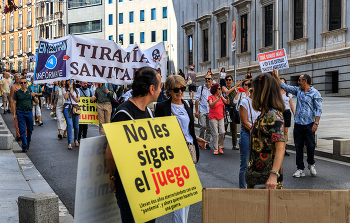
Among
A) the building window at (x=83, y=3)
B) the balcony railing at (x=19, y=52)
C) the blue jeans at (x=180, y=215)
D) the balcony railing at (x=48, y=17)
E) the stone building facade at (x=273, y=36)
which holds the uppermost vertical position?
the building window at (x=83, y=3)

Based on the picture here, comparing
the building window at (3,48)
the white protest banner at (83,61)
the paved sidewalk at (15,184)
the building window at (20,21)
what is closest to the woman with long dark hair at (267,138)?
the paved sidewalk at (15,184)

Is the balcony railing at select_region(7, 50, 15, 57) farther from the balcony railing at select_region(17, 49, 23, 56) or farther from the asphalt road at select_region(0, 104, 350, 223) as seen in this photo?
the asphalt road at select_region(0, 104, 350, 223)

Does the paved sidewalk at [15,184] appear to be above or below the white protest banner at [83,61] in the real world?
below

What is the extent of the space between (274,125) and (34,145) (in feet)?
33.0

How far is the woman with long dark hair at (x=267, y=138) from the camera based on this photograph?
368cm

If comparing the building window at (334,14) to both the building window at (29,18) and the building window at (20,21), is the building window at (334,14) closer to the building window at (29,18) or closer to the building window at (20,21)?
the building window at (29,18)

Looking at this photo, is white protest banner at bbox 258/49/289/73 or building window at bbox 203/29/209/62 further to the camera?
building window at bbox 203/29/209/62

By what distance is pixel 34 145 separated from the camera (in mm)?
12539

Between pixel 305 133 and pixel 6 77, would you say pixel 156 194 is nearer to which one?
pixel 305 133

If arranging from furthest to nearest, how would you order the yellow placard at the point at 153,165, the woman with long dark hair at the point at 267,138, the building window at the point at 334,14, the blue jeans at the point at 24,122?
1. the building window at the point at 334,14
2. the blue jeans at the point at 24,122
3. the woman with long dark hair at the point at 267,138
4. the yellow placard at the point at 153,165

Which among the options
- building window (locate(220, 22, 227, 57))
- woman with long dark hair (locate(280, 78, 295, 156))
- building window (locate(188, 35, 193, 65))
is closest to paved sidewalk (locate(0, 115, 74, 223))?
woman with long dark hair (locate(280, 78, 295, 156))

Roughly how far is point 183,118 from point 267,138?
1.28 meters

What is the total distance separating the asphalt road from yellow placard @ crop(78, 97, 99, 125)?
98 cm

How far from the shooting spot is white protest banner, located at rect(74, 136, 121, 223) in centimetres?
319
